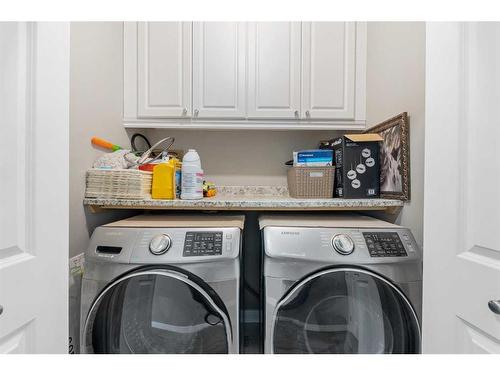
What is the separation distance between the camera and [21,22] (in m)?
0.52

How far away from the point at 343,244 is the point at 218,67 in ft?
4.05

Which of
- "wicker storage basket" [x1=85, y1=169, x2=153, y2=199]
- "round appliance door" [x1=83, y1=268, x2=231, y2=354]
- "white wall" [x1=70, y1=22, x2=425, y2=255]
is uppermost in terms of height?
"white wall" [x1=70, y1=22, x2=425, y2=255]

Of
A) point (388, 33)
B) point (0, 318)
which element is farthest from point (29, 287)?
point (388, 33)

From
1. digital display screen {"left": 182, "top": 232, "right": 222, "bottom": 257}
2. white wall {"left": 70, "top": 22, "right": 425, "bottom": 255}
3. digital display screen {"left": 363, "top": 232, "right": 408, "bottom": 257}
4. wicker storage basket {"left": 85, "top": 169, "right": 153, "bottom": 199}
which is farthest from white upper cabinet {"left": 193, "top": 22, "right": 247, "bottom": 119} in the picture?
digital display screen {"left": 363, "top": 232, "right": 408, "bottom": 257}

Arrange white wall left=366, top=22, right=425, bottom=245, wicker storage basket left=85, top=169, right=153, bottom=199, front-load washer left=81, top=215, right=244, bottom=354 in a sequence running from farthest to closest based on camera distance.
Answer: wicker storage basket left=85, top=169, right=153, bottom=199 < white wall left=366, top=22, right=425, bottom=245 < front-load washer left=81, top=215, right=244, bottom=354

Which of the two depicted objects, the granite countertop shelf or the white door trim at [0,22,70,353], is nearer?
the white door trim at [0,22,70,353]

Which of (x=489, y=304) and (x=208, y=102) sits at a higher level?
(x=208, y=102)

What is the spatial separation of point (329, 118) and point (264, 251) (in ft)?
3.19

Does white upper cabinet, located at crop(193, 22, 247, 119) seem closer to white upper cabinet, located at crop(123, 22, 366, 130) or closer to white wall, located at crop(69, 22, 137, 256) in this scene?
white upper cabinet, located at crop(123, 22, 366, 130)

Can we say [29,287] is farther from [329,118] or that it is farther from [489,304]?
[329,118]

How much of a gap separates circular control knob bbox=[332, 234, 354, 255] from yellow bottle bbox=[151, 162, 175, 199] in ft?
2.65

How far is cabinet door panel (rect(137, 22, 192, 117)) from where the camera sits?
149cm

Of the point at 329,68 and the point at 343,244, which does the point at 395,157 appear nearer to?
the point at 343,244

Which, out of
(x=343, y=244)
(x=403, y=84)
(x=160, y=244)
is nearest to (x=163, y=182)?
(x=160, y=244)
